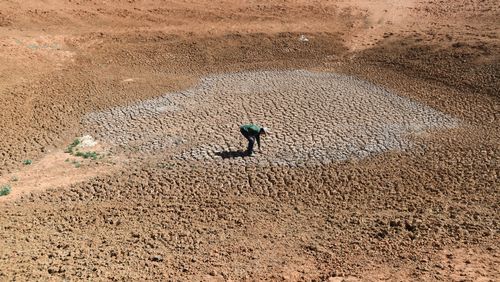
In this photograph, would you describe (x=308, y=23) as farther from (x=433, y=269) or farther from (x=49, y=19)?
(x=433, y=269)

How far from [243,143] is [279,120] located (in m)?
1.94

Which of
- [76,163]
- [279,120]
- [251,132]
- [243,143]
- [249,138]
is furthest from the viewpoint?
[279,120]

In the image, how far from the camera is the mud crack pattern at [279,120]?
14.5 metres

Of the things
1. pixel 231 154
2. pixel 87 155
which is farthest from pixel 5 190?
pixel 231 154

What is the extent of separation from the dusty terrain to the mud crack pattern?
75mm

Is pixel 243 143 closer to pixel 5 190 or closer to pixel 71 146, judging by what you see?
pixel 71 146

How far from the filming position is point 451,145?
14.4 meters

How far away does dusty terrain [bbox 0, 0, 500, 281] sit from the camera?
10.5 meters

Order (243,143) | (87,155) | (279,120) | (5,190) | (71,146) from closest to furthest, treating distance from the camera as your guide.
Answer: (5,190) → (87,155) → (243,143) → (71,146) → (279,120)

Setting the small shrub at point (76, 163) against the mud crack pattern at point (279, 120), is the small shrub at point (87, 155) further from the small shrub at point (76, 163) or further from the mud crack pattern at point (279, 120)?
the mud crack pattern at point (279, 120)

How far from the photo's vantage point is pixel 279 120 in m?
16.0

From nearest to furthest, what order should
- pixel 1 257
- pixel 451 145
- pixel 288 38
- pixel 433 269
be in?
pixel 433 269 < pixel 1 257 < pixel 451 145 < pixel 288 38

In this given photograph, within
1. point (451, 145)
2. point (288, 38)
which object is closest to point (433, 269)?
point (451, 145)

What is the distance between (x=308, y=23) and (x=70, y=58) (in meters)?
12.0
